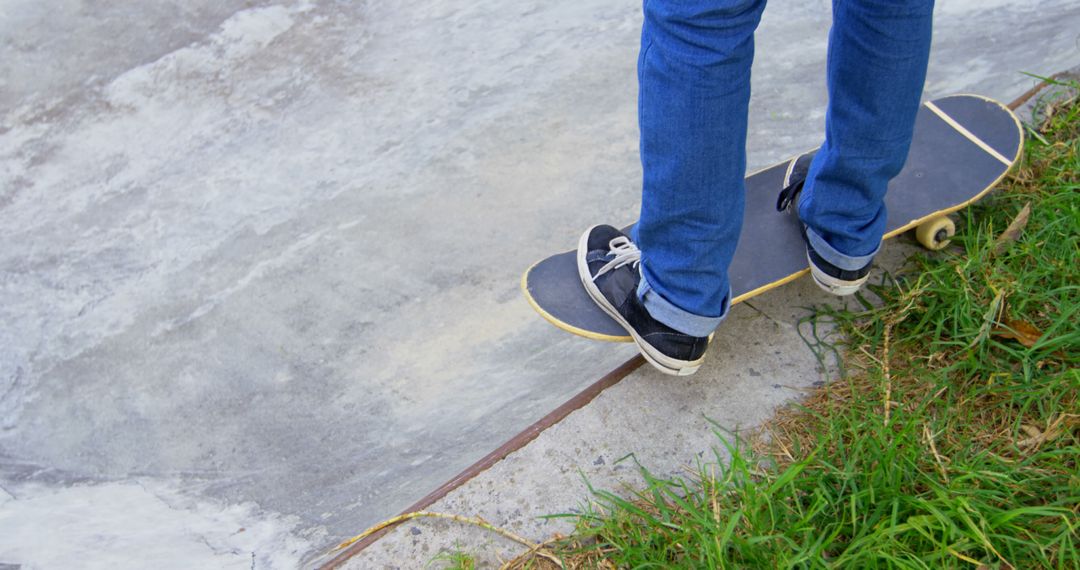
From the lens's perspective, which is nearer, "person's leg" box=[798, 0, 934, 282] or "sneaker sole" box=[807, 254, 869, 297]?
"person's leg" box=[798, 0, 934, 282]

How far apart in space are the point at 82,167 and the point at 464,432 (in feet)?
5.68

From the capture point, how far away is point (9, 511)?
203 centimetres

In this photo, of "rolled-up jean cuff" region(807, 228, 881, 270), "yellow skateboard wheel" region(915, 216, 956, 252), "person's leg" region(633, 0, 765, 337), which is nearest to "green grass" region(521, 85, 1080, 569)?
"yellow skateboard wheel" region(915, 216, 956, 252)

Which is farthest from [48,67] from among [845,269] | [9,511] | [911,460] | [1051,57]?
[1051,57]

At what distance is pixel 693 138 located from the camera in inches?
54.9

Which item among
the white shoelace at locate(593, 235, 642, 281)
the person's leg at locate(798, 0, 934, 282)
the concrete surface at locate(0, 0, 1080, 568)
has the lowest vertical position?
the concrete surface at locate(0, 0, 1080, 568)

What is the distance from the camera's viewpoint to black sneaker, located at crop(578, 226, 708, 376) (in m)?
1.72

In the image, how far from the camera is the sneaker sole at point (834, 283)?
188 centimetres

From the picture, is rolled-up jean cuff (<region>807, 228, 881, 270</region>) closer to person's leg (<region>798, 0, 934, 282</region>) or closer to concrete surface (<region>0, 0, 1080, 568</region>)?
person's leg (<region>798, 0, 934, 282</region>)

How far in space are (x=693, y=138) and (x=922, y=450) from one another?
0.73m

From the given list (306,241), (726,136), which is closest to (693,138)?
(726,136)

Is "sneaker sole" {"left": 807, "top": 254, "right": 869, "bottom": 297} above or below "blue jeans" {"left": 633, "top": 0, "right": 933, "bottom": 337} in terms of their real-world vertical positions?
below

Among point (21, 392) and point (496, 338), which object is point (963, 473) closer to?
point (496, 338)

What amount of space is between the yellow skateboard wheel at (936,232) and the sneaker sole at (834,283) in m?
0.27
